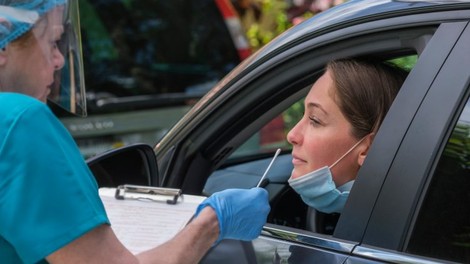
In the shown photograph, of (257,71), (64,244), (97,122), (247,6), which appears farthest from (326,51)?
(247,6)

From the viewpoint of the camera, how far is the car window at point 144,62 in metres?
6.95

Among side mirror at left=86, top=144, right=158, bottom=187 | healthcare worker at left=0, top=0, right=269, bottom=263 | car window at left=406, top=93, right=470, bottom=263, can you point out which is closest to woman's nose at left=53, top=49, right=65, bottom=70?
healthcare worker at left=0, top=0, right=269, bottom=263

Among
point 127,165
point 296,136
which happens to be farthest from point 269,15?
point 296,136

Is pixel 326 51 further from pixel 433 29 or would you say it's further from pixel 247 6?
pixel 247 6

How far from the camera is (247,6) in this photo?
7801 millimetres

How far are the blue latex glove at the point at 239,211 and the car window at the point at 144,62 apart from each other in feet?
15.5

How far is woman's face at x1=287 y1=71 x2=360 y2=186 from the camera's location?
95.5 inches

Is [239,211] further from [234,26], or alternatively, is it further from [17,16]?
[234,26]

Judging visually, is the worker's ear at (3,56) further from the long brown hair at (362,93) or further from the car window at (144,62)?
the car window at (144,62)

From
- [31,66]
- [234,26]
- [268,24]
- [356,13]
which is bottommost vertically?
[31,66]

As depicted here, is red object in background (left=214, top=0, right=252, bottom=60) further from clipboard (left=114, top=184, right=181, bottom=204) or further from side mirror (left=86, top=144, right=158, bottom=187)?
clipboard (left=114, top=184, right=181, bottom=204)

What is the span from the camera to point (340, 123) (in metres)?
2.42

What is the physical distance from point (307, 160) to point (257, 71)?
0.29 m

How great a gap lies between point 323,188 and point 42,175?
935mm
